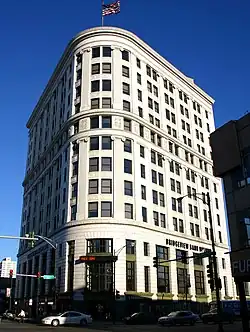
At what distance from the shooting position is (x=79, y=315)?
41.1 meters

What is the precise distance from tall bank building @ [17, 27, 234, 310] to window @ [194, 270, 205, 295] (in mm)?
174

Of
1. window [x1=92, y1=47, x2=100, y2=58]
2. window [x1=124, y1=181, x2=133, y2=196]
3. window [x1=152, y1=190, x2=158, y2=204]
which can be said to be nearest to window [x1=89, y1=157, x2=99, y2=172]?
window [x1=124, y1=181, x2=133, y2=196]

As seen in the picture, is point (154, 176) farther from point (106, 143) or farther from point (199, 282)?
point (199, 282)

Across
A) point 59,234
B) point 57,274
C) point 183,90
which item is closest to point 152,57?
point 183,90

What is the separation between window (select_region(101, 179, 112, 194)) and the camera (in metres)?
56.6

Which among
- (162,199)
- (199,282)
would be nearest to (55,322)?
(162,199)

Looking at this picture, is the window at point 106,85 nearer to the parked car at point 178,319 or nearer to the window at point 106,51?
the window at point 106,51

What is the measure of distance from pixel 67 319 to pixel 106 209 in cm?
1892

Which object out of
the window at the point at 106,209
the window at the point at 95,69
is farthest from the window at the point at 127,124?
the window at the point at 106,209

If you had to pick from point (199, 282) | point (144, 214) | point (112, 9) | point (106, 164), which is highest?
point (112, 9)

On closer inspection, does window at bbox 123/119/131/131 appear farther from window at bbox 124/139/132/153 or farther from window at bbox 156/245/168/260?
window at bbox 156/245/168/260

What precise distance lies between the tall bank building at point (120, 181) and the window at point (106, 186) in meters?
0.15

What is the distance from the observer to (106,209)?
55.8 metres

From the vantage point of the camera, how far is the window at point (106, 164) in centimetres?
5794
